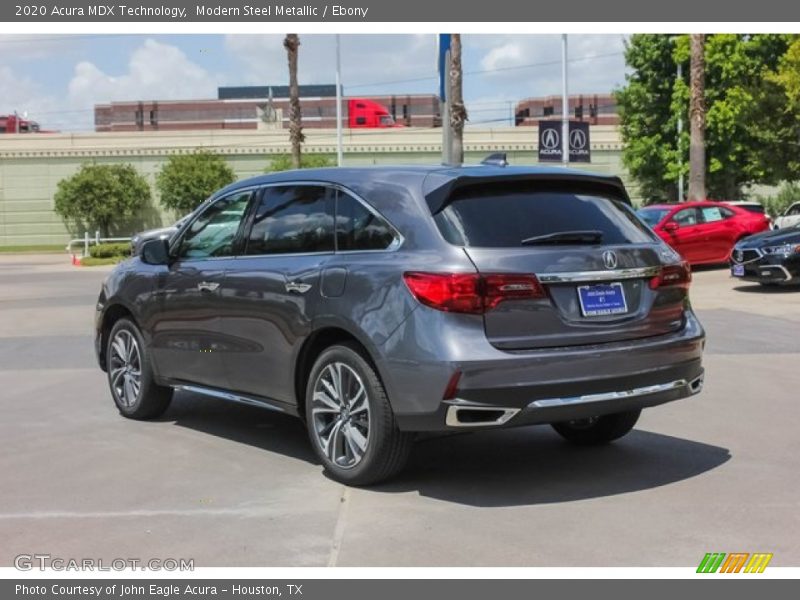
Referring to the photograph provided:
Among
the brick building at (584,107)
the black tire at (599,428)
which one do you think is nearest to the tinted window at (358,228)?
the black tire at (599,428)

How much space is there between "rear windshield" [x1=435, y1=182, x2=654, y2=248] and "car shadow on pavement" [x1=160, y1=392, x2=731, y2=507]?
117 cm

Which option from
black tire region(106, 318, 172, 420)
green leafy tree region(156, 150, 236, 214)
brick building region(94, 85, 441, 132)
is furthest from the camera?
brick building region(94, 85, 441, 132)

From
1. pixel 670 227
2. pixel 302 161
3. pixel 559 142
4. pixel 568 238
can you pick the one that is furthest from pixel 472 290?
pixel 302 161

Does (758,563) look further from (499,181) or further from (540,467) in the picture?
(499,181)

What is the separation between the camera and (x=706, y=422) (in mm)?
7238

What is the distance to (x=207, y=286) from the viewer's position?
661 cm

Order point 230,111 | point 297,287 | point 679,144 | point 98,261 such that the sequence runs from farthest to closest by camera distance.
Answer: point 230,111 < point 679,144 < point 98,261 < point 297,287

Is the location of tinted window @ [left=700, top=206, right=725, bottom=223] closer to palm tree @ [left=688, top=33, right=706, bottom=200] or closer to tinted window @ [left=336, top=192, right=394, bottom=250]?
palm tree @ [left=688, top=33, right=706, bottom=200]

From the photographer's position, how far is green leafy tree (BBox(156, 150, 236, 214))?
48438mm

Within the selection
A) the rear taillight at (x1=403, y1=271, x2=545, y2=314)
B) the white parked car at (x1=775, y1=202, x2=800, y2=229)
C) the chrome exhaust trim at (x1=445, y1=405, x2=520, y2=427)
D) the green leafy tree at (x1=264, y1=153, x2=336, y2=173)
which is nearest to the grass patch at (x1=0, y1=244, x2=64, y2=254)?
the green leafy tree at (x1=264, y1=153, x2=336, y2=173)

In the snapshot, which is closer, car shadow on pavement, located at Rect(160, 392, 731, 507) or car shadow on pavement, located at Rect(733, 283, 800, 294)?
car shadow on pavement, located at Rect(160, 392, 731, 507)

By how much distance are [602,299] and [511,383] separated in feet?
2.57

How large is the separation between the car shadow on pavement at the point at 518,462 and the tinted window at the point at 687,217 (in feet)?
49.6

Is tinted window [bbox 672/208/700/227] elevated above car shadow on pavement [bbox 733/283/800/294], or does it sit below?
above
